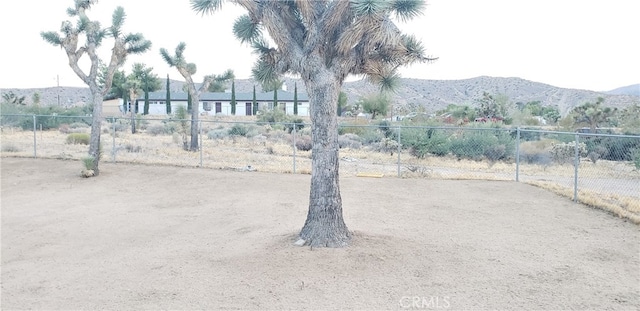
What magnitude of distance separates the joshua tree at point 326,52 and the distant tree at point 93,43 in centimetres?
1368

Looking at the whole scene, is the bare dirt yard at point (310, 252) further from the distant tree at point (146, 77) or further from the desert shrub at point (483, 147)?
the distant tree at point (146, 77)

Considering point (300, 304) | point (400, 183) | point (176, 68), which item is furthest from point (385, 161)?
point (300, 304)

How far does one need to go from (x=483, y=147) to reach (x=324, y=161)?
61.9ft

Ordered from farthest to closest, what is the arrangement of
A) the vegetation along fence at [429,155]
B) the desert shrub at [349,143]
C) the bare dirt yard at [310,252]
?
1. the desert shrub at [349,143]
2. the vegetation along fence at [429,155]
3. the bare dirt yard at [310,252]

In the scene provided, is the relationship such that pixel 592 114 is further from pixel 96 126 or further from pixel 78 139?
pixel 78 139

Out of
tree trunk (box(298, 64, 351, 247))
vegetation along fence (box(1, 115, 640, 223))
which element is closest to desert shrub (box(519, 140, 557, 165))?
vegetation along fence (box(1, 115, 640, 223))

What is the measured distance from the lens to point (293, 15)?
864 cm

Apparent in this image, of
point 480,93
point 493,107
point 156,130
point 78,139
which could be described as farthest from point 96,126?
point 480,93

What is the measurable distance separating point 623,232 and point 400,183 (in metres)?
6.45

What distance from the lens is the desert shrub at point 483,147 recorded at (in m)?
25.3

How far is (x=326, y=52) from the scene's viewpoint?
8.20 m

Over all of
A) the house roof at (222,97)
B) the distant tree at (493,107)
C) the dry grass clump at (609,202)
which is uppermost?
the house roof at (222,97)

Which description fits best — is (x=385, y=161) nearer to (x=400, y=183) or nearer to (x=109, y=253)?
(x=400, y=183)

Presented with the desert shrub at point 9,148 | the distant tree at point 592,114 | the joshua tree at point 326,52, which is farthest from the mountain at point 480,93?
the joshua tree at point 326,52
